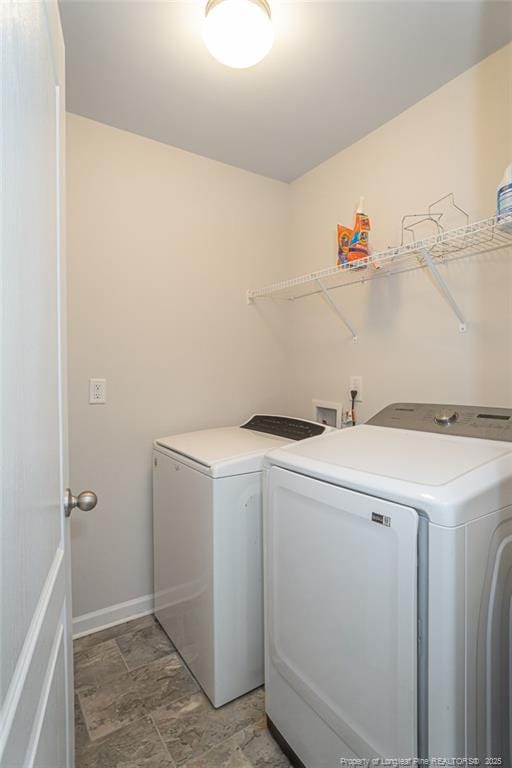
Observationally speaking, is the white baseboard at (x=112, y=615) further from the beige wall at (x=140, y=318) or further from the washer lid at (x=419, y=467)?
the washer lid at (x=419, y=467)

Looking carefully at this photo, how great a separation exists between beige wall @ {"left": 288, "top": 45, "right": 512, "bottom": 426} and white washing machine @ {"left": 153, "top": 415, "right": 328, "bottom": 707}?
22.8 inches

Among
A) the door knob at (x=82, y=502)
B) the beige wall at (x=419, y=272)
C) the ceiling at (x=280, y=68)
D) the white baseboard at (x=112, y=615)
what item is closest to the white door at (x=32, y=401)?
the door knob at (x=82, y=502)

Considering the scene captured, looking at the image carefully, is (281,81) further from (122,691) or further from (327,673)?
(122,691)

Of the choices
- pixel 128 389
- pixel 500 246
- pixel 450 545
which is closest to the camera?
pixel 450 545

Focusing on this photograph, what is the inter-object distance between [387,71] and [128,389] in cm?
184

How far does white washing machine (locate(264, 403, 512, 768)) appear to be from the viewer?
83cm

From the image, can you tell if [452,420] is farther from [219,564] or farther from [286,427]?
[219,564]

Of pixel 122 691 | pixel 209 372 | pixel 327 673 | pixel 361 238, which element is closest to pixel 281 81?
pixel 361 238

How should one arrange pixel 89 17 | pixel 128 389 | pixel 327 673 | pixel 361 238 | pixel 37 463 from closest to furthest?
pixel 37 463, pixel 327 673, pixel 89 17, pixel 361 238, pixel 128 389

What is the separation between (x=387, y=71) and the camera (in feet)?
5.13

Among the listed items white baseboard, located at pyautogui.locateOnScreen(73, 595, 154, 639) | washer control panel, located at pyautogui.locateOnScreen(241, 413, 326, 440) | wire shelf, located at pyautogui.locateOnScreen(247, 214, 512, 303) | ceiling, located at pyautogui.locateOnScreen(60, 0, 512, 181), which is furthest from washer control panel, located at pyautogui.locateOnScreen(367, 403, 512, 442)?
white baseboard, located at pyautogui.locateOnScreen(73, 595, 154, 639)

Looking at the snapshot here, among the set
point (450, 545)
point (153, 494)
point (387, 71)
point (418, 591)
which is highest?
point (387, 71)

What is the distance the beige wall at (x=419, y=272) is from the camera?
1.47 m

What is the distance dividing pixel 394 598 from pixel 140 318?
1.69 m
